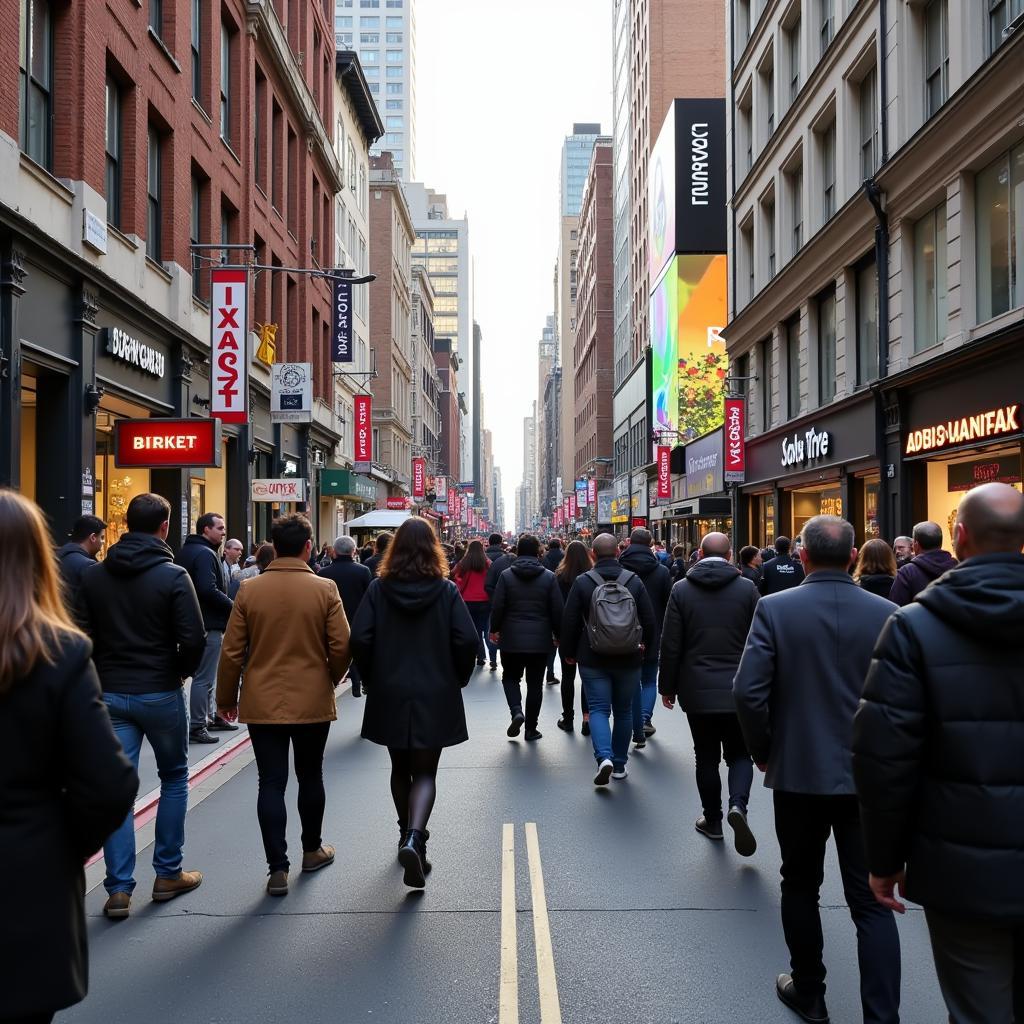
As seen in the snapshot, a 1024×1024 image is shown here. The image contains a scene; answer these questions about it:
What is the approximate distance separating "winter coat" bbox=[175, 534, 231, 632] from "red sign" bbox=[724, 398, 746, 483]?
2348 centimetres

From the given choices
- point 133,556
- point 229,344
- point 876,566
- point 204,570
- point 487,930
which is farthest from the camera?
point 229,344

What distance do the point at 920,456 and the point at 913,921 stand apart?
14151 mm

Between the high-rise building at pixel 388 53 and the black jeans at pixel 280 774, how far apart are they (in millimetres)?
144447

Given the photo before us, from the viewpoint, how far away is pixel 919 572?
364 inches

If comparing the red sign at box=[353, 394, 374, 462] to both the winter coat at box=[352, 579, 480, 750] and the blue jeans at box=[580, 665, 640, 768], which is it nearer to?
the blue jeans at box=[580, 665, 640, 768]

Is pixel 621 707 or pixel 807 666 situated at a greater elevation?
pixel 807 666

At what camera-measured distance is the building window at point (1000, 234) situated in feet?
48.5

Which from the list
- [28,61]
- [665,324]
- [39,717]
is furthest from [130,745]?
[665,324]

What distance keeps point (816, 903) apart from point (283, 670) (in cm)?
319

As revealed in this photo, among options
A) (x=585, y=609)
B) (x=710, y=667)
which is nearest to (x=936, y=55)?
(x=585, y=609)

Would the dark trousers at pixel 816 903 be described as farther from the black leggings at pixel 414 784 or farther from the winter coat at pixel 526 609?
the winter coat at pixel 526 609

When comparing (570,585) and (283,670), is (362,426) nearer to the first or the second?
(570,585)

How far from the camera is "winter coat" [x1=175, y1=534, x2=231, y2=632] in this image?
9.72m

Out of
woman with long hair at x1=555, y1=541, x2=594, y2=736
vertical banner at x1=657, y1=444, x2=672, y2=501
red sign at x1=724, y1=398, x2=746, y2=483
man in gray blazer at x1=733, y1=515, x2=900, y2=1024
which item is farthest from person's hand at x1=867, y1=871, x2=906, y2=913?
vertical banner at x1=657, y1=444, x2=672, y2=501
